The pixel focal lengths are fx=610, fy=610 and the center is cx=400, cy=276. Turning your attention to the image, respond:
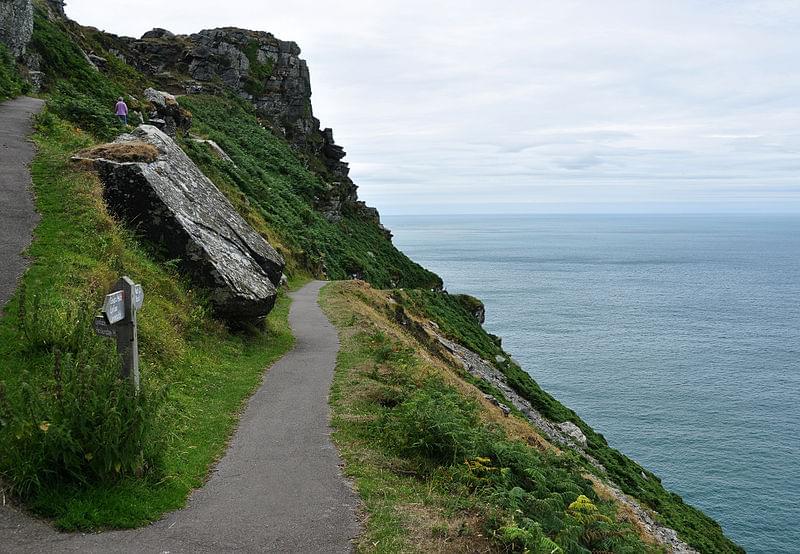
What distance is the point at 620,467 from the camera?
28641 mm

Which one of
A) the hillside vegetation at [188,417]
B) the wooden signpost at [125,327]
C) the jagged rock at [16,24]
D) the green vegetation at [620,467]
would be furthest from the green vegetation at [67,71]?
the wooden signpost at [125,327]

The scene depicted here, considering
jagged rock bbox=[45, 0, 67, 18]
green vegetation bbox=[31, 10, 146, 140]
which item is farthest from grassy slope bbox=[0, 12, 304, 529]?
jagged rock bbox=[45, 0, 67, 18]

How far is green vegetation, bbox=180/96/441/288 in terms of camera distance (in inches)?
1602

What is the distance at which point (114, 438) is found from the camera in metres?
7.18

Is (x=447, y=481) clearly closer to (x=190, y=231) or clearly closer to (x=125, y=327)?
(x=125, y=327)

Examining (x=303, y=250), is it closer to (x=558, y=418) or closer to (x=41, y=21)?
(x=558, y=418)

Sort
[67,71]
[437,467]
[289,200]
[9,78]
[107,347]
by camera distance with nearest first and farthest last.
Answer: [107,347] → [437,467] → [9,78] → [67,71] → [289,200]

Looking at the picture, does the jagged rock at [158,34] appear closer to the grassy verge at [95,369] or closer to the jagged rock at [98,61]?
the jagged rock at [98,61]

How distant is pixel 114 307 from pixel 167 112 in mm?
39406

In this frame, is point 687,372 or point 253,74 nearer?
point 687,372

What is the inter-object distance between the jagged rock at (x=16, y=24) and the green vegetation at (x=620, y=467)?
26150 millimetres

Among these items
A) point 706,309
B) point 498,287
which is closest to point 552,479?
point 706,309

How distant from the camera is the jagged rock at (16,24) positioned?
33709mm

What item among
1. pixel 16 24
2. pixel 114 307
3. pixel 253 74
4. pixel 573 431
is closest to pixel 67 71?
pixel 16 24
